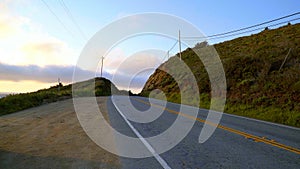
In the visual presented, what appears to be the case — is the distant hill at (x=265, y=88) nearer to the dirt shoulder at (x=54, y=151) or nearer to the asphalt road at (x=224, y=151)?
the asphalt road at (x=224, y=151)

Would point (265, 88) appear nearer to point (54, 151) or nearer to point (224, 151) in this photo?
point (224, 151)

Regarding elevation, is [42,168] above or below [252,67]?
below

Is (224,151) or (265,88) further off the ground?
(265,88)

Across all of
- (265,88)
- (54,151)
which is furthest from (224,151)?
(265,88)

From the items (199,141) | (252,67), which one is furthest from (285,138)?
(252,67)

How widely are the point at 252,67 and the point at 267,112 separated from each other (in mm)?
10358

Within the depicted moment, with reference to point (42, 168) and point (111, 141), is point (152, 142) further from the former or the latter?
point (42, 168)

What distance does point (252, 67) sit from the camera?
77.9 ft

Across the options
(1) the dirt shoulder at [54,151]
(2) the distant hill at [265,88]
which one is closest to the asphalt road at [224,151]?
(1) the dirt shoulder at [54,151]

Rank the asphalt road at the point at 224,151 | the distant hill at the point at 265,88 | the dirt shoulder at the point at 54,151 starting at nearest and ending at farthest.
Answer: the asphalt road at the point at 224,151 → the dirt shoulder at the point at 54,151 → the distant hill at the point at 265,88

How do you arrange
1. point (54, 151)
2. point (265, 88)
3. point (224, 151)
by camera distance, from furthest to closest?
point (265, 88), point (54, 151), point (224, 151)

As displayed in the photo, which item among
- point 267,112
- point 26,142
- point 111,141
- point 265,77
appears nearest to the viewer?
point 111,141

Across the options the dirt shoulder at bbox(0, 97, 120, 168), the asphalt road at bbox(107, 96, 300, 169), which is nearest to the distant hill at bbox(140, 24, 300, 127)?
the asphalt road at bbox(107, 96, 300, 169)

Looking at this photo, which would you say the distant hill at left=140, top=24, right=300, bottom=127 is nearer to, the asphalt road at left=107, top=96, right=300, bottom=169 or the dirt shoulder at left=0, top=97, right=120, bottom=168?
the asphalt road at left=107, top=96, right=300, bottom=169
